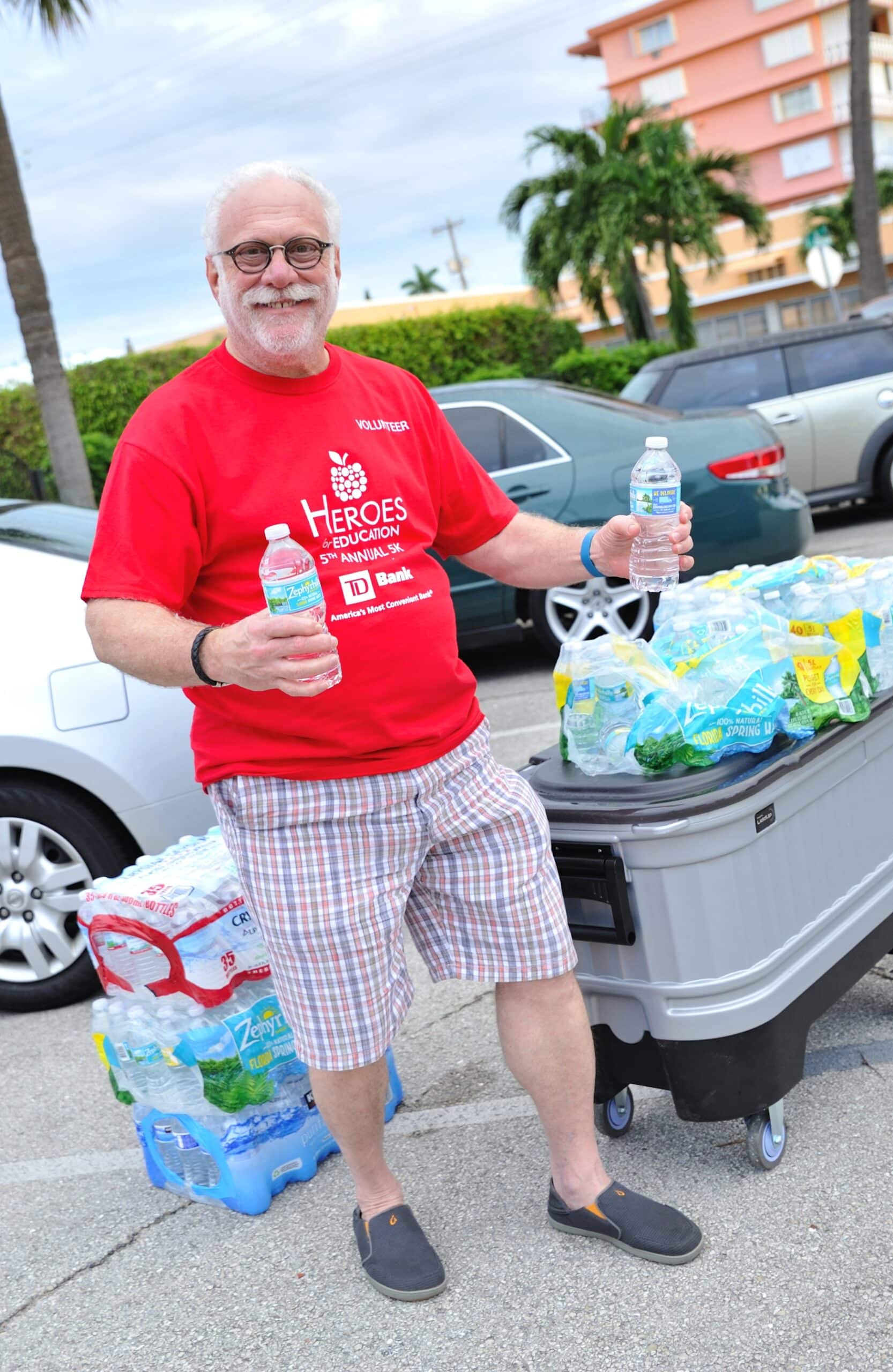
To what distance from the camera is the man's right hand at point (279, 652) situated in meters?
1.97

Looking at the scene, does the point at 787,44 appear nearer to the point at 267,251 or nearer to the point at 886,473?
the point at 886,473

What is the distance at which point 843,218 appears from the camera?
4100 centimetres

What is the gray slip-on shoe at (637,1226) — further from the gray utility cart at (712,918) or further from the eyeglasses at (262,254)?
Result: the eyeglasses at (262,254)

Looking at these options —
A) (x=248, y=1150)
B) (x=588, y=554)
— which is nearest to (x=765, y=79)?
(x=588, y=554)

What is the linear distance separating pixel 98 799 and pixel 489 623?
11.9 feet

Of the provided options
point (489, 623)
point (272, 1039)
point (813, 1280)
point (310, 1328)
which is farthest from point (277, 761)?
point (489, 623)

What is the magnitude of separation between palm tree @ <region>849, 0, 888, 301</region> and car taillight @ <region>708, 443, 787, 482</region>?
13837mm

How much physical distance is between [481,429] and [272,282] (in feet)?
16.9

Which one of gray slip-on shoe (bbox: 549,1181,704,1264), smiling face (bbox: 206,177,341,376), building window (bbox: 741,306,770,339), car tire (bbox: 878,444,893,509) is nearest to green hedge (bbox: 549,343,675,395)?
car tire (bbox: 878,444,893,509)

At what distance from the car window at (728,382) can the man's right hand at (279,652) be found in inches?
341

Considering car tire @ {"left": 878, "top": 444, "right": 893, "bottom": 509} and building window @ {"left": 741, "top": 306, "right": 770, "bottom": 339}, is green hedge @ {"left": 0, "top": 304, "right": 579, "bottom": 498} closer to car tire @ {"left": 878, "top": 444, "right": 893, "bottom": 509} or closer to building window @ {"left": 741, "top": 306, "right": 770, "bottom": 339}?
car tire @ {"left": 878, "top": 444, "right": 893, "bottom": 509}

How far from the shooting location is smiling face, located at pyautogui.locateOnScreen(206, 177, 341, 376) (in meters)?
2.32

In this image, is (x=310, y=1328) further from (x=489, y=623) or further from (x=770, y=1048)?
(x=489, y=623)

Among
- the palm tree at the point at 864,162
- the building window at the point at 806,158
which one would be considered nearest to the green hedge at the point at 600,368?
the palm tree at the point at 864,162
